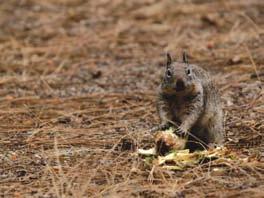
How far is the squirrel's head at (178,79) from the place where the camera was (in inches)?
186

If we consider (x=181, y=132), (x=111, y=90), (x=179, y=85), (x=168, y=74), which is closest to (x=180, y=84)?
(x=179, y=85)

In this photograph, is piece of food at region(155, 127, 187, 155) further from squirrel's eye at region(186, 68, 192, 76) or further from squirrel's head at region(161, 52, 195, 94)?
squirrel's eye at region(186, 68, 192, 76)

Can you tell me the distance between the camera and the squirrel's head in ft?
15.5

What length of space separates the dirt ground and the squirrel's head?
0.46 metres

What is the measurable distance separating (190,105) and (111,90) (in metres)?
2.16

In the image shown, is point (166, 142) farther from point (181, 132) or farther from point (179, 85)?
point (179, 85)

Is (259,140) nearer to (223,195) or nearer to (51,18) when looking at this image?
(223,195)

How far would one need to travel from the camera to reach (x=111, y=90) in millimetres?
6961

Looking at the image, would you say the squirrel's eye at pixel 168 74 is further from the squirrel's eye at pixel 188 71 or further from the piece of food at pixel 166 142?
the piece of food at pixel 166 142

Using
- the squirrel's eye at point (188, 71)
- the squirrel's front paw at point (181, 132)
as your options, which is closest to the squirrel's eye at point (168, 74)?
the squirrel's eye at point (188, 71)

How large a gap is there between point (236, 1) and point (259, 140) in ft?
17.3

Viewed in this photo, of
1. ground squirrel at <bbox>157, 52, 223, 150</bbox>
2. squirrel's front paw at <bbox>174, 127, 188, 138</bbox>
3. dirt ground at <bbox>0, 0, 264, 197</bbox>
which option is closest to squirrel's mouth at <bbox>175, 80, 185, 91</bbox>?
ground squirrel at <bbox>157, 52, 223, 150</bbox>

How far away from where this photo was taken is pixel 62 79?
743 centimetres

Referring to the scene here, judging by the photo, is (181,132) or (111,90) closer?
(181,132)
